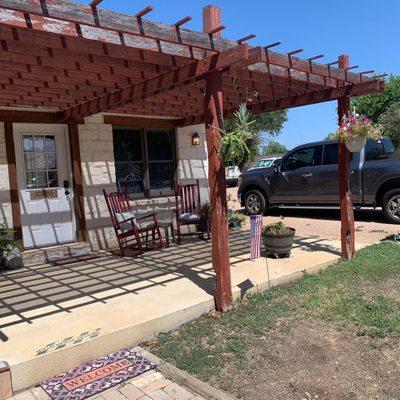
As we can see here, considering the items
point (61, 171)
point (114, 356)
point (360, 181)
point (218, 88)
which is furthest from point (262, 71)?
point (360, 181)

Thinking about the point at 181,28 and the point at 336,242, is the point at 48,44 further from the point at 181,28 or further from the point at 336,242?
the point at 336,242

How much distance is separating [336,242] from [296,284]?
7.69 ft

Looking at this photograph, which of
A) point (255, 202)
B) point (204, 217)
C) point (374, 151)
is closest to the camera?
point (204, 217)

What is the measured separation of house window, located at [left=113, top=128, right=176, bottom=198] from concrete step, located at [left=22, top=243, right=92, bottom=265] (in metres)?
1.33

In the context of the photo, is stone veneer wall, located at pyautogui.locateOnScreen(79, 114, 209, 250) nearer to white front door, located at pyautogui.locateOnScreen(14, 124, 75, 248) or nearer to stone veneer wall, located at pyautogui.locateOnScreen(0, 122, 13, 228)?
white front door, located at pyautogui.locateOnScreen(14, 124, 75, 248)

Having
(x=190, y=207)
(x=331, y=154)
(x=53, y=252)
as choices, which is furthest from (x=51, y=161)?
(x=331, y=154)

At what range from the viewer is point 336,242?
675 cm

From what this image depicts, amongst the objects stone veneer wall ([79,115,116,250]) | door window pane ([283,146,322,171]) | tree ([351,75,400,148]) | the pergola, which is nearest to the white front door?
the pergola

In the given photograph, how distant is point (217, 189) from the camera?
3.99 meters

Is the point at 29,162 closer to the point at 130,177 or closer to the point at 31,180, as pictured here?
the point at 31,180

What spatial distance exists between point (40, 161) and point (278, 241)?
3.78 meters

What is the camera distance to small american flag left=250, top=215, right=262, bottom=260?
5.42 meters

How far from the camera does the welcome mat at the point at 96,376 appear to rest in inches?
108

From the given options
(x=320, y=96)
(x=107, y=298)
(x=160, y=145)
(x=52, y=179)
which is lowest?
(x=107, y=298)
